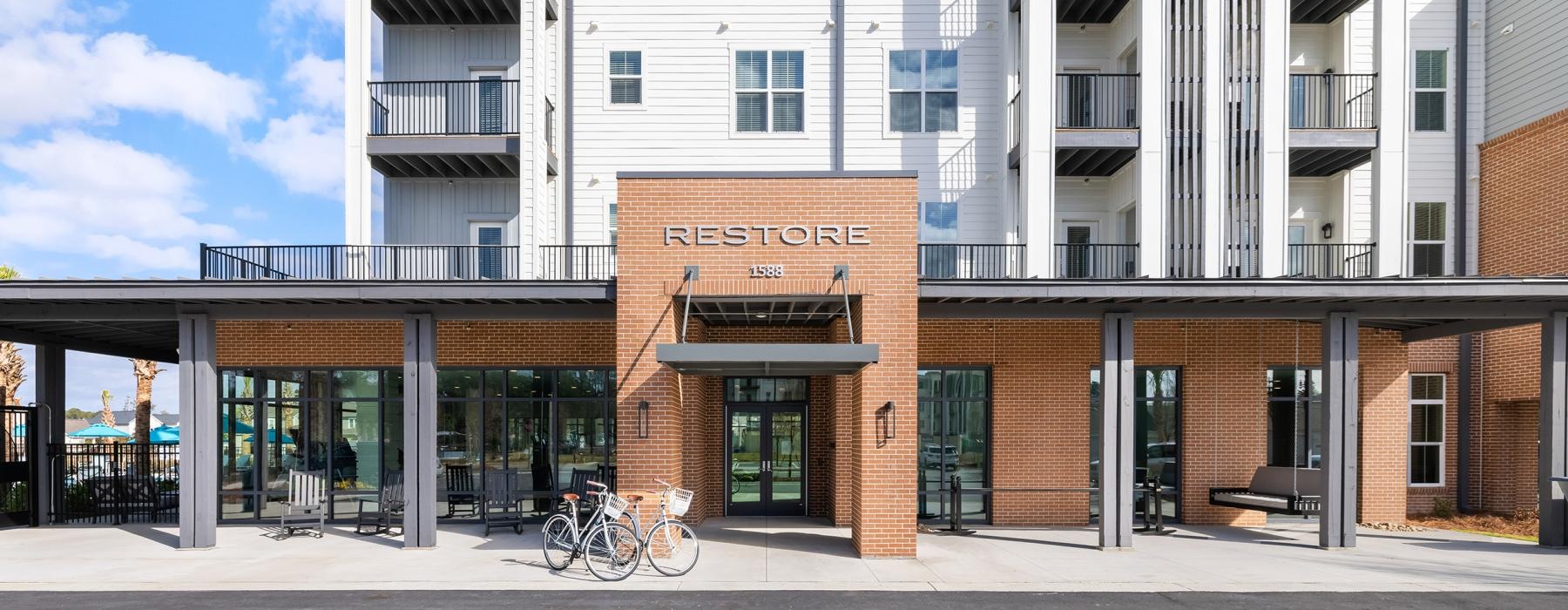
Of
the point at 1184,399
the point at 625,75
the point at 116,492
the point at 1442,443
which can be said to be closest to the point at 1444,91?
the point at 1442,443

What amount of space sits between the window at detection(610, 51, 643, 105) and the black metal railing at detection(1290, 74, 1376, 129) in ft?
37.7

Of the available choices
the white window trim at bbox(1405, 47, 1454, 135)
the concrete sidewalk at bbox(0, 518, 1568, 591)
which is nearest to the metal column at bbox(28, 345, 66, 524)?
the concrete sidewalk at bbox(0, 518, 1568, 591)

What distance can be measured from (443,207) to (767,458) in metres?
7.49

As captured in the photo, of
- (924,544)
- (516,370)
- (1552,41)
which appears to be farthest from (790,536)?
(1552,41)

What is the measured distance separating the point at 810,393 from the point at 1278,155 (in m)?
8.83

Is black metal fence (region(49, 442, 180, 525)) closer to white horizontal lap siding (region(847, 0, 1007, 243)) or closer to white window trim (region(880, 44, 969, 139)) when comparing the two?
white horizontal lap siding (region(847, 0, 1007, 243))

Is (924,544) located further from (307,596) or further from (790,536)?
(307,596)

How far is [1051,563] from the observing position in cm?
1159

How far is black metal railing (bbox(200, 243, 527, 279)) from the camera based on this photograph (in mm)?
14570

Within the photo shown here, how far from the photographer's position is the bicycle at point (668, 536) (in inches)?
420

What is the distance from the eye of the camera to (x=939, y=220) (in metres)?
16.3

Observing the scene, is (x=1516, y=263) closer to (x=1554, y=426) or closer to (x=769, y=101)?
(x=1554, y=426)

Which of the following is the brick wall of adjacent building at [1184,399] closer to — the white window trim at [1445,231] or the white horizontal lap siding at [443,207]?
the white window trim at [1445,231]

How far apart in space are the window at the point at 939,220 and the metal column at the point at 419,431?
27.3 feet
